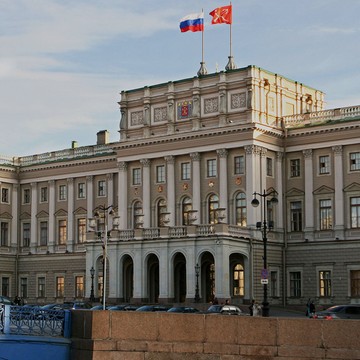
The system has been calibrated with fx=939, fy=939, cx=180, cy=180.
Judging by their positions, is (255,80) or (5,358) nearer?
(5,358)

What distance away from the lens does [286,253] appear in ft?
259

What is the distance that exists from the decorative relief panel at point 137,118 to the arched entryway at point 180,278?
1379 centimetres

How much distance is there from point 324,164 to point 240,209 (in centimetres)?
788

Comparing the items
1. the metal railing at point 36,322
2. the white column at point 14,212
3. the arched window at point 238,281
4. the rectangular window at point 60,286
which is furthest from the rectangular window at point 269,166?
the metal railing at point 36,322

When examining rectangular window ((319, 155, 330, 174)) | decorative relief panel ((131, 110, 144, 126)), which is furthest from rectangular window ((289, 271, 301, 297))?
decorative relief panel ((131, 110, 144, 126))

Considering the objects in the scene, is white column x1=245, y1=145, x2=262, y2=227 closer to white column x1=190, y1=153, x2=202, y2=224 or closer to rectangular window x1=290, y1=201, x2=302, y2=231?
rectangular window x1=290, y1=201, x2=302, y2=231

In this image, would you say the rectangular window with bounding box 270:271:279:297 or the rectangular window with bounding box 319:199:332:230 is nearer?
the rectangular window with bounding box 319:199:332:230

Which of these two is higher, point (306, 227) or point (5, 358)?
point (306, 227)

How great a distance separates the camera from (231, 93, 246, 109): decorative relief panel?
78.2 metres

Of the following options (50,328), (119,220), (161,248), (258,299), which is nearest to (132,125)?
(119,220)

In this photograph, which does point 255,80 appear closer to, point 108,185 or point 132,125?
point 132,125

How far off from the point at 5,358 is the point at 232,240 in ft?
148

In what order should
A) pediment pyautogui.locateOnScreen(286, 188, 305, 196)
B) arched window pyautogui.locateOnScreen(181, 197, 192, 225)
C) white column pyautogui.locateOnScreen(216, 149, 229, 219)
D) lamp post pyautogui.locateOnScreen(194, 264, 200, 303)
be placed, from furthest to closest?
1. arched window pyautogui.locateOnScreen(181, 197, 192, 225)
2. pediment pyautogui.locateOnScreen(286, 188, 305, 196)
3. white column pyautogui.locateOnScreen(216, 149, 229, 219)
4. lamp post pyautogui.locateOnScreen(194, 264, 200, 303)

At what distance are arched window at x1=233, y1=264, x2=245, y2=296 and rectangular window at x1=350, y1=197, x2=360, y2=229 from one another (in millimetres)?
9736
